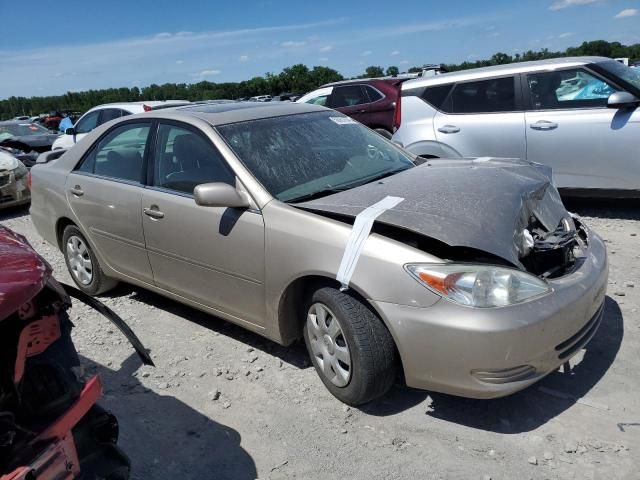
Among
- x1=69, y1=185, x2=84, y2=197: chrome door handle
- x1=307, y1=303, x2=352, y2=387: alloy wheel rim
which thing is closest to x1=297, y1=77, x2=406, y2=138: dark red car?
x1=69, y1=185, x2=84, y2=197: chrome door handle

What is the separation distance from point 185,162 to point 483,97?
399cm

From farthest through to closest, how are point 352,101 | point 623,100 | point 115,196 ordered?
point 352,101 → point 623,100 → point 115,196

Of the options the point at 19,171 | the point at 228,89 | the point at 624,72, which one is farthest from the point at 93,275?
the point at 228,89

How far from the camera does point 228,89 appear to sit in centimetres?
5597

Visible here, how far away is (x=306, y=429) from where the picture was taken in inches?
121

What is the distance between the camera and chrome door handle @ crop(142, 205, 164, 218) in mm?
3922

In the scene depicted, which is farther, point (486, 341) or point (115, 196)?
point (115, 196)

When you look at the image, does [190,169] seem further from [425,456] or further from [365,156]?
[425,456]

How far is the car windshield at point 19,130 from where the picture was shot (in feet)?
47.2

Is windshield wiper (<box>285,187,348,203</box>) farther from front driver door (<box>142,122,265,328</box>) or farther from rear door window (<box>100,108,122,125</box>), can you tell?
rear door window (<box>100,108,122,125</box>)

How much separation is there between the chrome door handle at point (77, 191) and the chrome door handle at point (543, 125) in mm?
4588

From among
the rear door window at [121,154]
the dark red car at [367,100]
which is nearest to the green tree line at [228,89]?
the dark red car at [367,100]

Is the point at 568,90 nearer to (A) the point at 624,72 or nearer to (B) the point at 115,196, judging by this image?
(A) the point at 624,72

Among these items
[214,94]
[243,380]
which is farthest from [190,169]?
[214,94]
